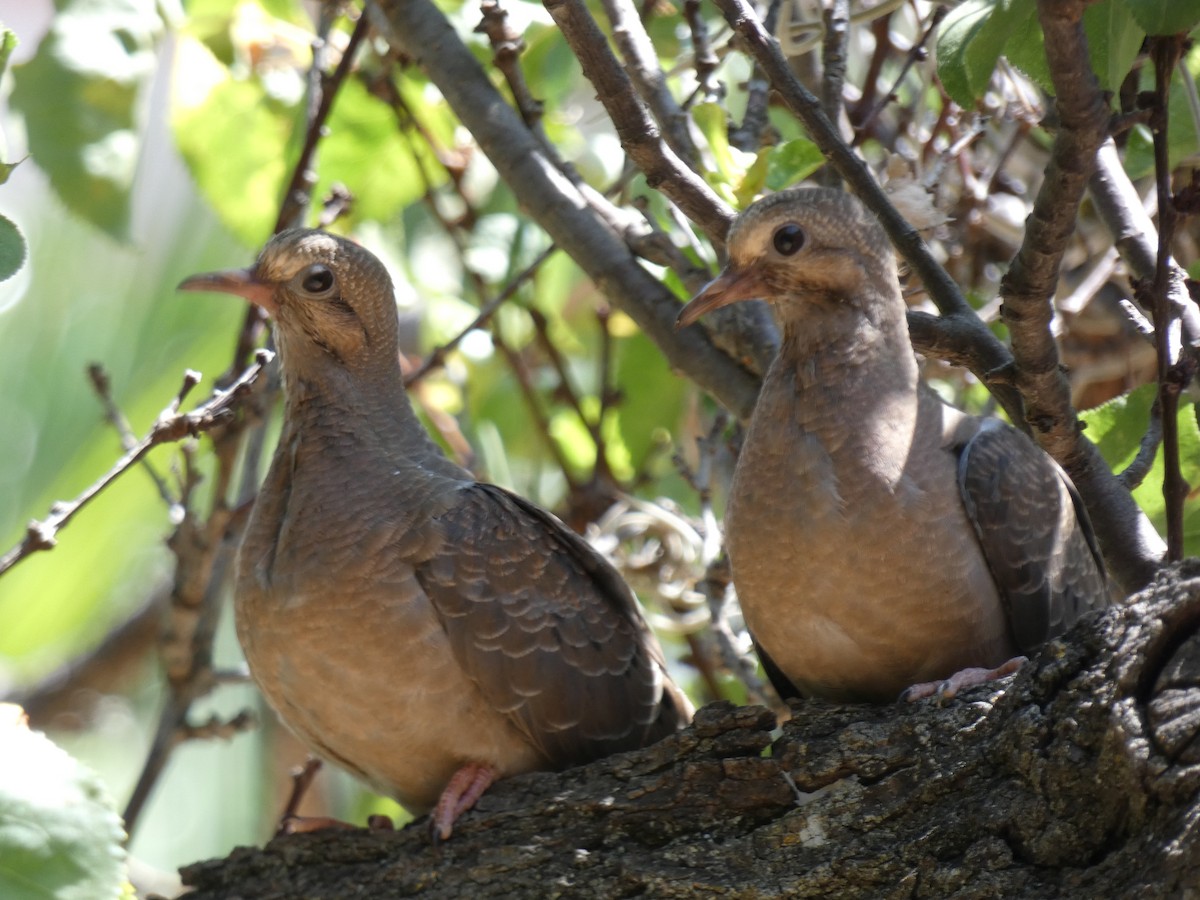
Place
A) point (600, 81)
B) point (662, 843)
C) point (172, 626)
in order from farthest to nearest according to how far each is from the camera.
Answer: point (172, 626)
point (600, 81)
point (662, 843)

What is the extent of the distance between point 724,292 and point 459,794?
4.22 ft

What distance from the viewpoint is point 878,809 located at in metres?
2.89

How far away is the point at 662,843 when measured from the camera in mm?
3158

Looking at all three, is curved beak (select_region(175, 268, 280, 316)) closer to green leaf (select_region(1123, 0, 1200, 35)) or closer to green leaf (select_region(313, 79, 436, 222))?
green leaf (select_region(313, 79, 436, 222))

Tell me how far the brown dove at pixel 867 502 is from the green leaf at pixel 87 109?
1.49 meters

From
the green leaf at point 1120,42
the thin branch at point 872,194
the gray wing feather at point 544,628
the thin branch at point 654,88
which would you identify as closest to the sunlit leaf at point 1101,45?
the green leaf at point 1120,42

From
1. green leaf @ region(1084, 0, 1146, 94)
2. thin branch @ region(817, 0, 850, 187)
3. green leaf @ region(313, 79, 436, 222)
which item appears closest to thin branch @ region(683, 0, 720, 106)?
thin branch @ region(817, 0, 850, 187)

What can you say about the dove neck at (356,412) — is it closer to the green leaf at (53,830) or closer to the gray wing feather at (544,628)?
the gray wing feather at (544,628)

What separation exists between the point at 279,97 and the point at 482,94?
1.00 meters

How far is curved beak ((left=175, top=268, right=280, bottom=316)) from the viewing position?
12.9 ft

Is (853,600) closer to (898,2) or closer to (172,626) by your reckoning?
(898,2)

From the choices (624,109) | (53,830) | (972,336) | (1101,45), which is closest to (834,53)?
(624,109)

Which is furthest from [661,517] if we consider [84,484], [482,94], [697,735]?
[84,484]

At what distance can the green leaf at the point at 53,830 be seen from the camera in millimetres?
2463
